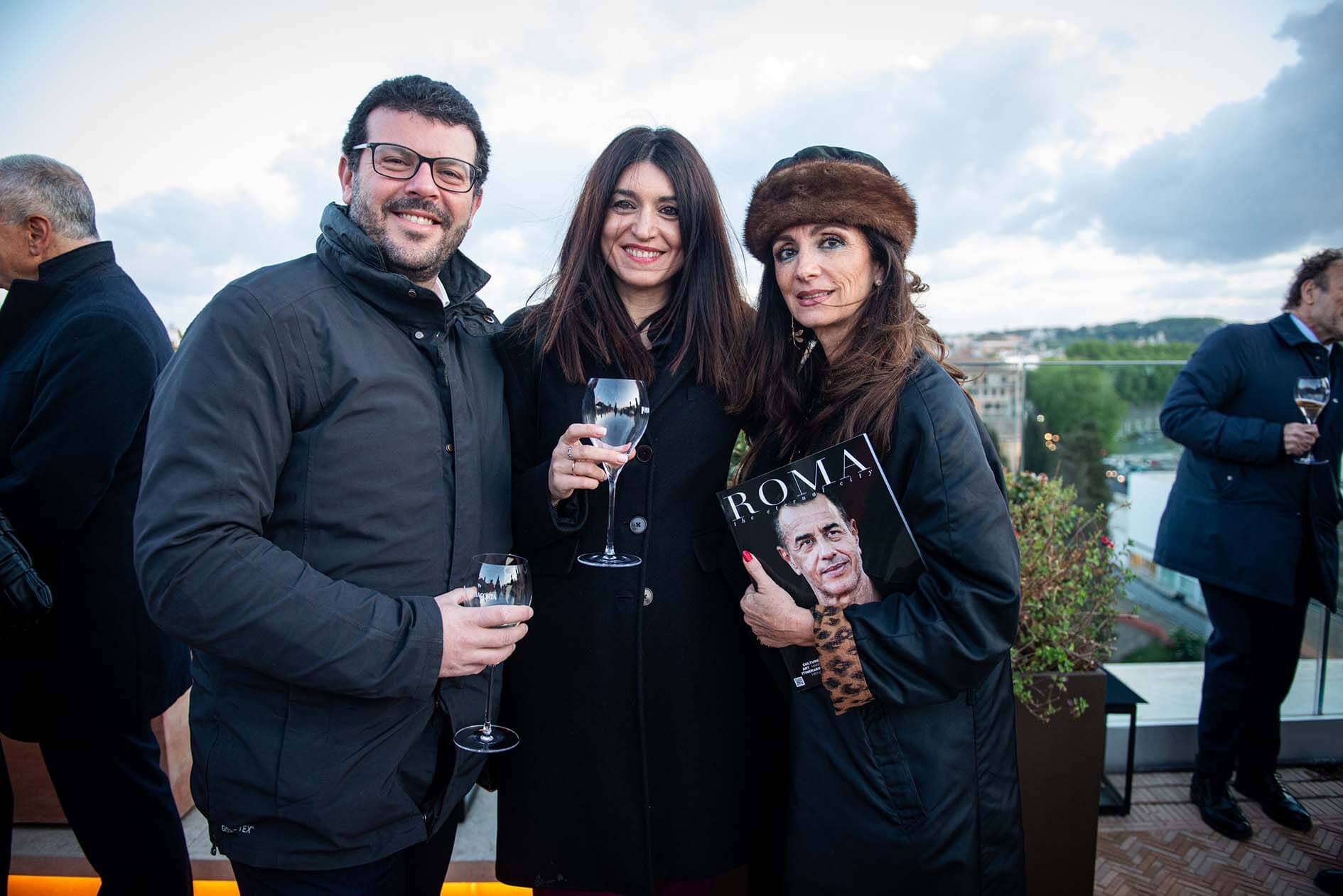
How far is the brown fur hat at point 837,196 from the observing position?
1858 mm

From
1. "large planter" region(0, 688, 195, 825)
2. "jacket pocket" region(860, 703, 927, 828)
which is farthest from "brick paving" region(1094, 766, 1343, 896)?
"large planter" region(0, 688, 195, 825)

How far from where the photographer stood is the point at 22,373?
2.30 m

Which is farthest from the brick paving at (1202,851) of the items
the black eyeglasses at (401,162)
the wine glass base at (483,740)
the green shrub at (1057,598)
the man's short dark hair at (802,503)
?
the black eyeglasses at (401,162)

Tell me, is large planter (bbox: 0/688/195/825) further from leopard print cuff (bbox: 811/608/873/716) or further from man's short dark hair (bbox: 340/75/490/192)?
leopard print cuff (bbox: 811/608/873/716)

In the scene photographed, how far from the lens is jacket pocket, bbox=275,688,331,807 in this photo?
1.42 m

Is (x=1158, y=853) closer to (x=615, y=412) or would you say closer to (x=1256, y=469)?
(x=1256, y=469)

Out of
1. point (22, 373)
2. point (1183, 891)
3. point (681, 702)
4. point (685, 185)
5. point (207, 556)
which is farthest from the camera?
point (1183, 891)

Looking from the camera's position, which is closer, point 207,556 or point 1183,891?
point 207,556

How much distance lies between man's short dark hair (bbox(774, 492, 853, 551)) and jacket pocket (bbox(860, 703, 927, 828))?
426 millimetres

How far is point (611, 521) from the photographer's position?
1790 millimetres

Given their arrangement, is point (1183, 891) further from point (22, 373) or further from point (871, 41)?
point (871, 41)

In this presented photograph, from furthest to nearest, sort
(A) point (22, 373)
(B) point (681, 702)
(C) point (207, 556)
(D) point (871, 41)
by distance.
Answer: (D) point (871, 41)
(A) point (22, 373)
(B) point (681, 702)
(C) point (207, 556)

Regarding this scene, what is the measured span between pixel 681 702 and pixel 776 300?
1133 millimetres

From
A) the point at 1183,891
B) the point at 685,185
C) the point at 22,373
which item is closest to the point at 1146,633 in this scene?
the point at 1183,891
